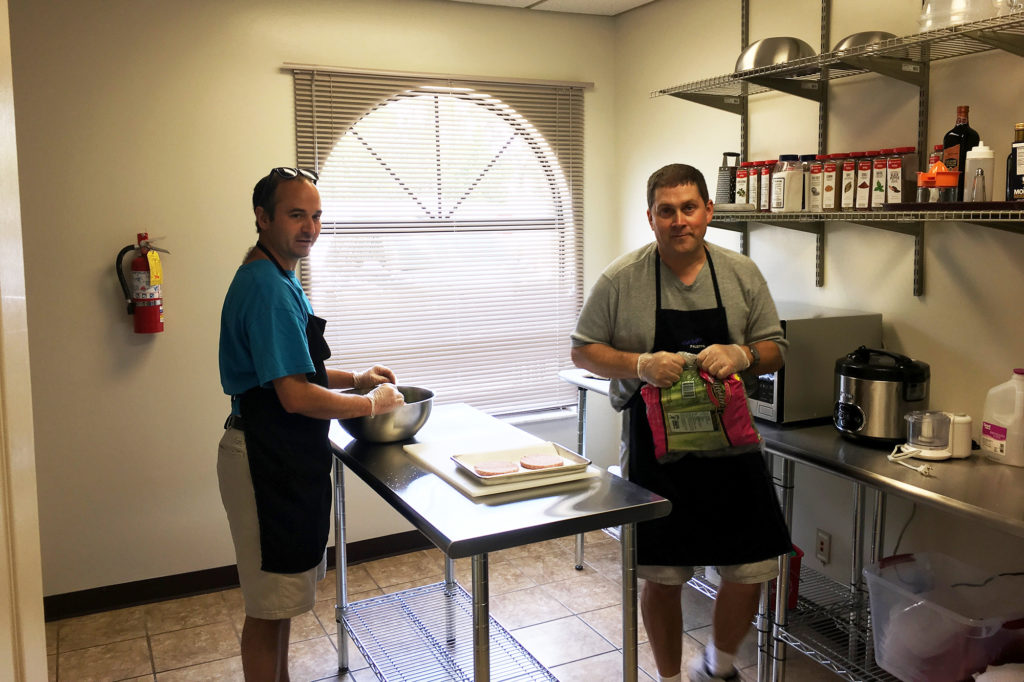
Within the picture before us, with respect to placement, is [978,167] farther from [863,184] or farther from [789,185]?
[789,185]

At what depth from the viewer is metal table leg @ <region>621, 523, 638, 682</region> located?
1973mm

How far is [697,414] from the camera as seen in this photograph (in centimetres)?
223

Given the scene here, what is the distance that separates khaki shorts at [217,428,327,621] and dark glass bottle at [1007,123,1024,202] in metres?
2.03

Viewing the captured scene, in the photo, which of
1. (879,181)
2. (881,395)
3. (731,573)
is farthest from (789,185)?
(731,573)

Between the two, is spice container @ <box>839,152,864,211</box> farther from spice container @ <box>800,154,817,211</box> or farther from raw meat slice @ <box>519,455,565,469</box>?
raw meat slice @ <box>519,455,565,469</box>

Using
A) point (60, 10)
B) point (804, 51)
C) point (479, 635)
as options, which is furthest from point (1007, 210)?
point (60, 10)

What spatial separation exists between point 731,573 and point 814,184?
4.31ft

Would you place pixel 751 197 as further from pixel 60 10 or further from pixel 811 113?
pixel 60 10

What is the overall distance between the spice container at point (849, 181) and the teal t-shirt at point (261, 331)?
1738mm

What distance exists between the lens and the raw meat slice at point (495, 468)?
2.00 metres

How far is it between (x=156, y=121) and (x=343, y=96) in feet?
2.49

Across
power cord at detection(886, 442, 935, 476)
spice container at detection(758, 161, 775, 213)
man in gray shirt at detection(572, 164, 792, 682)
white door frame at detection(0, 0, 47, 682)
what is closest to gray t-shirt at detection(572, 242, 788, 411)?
man in gray shirt at detection(572, 164, 792, 682)

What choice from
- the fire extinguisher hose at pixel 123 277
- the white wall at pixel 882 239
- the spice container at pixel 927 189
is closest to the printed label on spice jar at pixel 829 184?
the white wall at pixel 882 239

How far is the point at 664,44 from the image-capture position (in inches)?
154
